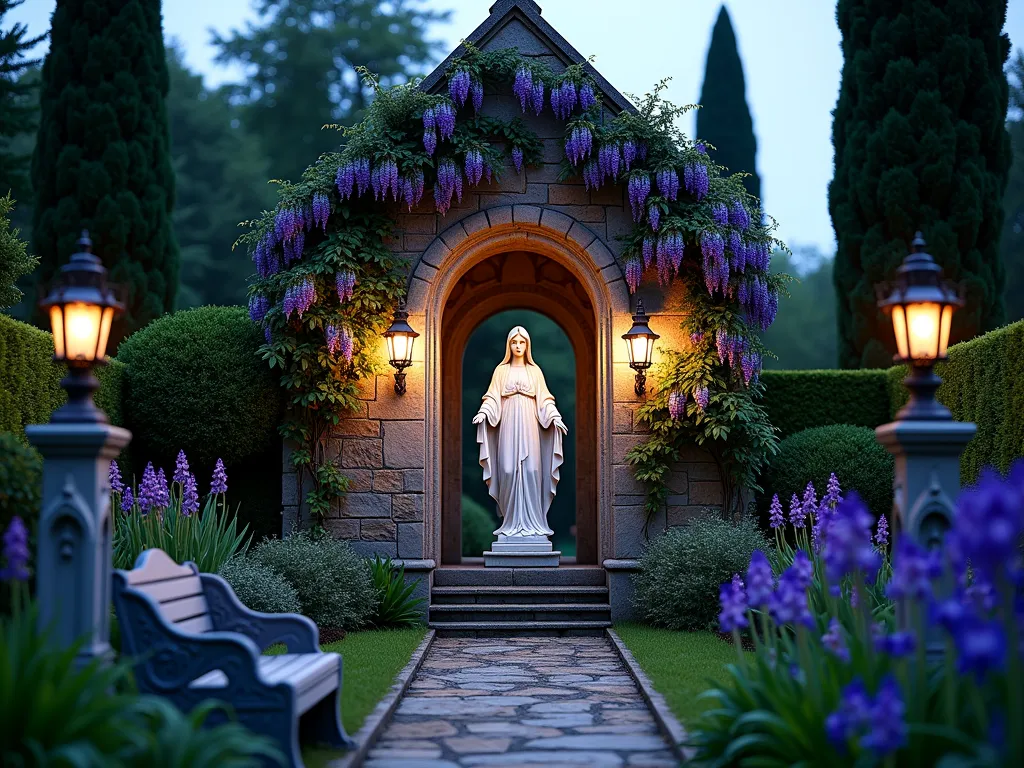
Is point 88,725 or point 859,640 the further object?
point 859,640

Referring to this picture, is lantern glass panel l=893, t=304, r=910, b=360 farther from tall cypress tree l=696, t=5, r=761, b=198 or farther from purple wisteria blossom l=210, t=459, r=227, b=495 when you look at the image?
tall cypress tree l=696, t=5, r=761, b=198

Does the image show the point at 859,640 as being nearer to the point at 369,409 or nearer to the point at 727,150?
the point at 369,409

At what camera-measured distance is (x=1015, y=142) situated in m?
22.7

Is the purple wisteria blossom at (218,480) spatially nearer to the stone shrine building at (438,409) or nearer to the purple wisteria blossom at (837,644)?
the stone shrine building at (438,409)

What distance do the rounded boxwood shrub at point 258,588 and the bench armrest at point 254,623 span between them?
1.96 meters

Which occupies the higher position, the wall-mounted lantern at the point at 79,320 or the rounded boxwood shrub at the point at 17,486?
the wall-mounted lantern at the point at 79,320

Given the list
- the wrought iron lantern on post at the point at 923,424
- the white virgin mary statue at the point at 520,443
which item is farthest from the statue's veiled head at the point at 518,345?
the wrought iron lantern on post at the point at 923,424

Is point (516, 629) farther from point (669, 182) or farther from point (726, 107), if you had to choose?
point (726, 107)

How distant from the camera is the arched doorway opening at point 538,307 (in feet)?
34.8

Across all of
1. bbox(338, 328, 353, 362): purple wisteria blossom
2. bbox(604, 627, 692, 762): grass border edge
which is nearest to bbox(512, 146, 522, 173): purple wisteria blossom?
bbox(338, 328, 353, 362): purple wisteria blossom

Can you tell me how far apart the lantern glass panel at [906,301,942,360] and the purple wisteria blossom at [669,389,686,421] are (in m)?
4.35

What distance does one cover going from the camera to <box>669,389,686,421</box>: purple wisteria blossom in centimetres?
850

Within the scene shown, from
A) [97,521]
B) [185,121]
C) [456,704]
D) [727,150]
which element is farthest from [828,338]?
[97,521]

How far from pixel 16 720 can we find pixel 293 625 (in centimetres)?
171
